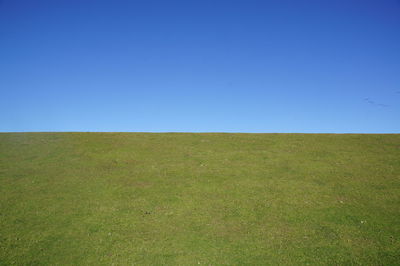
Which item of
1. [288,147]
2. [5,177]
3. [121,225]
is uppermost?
[288,147]

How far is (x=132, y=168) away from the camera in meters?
17.8

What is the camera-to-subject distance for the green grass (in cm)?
924

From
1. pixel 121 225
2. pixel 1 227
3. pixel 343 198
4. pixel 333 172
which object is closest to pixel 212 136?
pixel 333 172

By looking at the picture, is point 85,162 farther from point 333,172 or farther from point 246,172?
point 333,172

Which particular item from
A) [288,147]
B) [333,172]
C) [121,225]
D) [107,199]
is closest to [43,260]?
[121,225]

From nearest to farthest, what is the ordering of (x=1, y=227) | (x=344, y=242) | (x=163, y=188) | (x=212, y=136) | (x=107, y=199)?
(x=344, y=242) < (x=1, y=227) < (x=107, y=199) < (x=163, y=188) < (x=212, y=136)

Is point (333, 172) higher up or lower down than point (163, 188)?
higher up

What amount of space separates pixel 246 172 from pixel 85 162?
11.6 meters

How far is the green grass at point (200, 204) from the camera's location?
924 cm

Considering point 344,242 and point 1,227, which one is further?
point 1,227

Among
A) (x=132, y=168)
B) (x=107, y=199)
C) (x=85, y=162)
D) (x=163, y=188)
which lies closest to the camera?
(x=107, y=199)

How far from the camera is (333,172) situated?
17.1 m

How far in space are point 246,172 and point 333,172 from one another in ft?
18.9

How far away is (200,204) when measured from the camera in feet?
41.5
